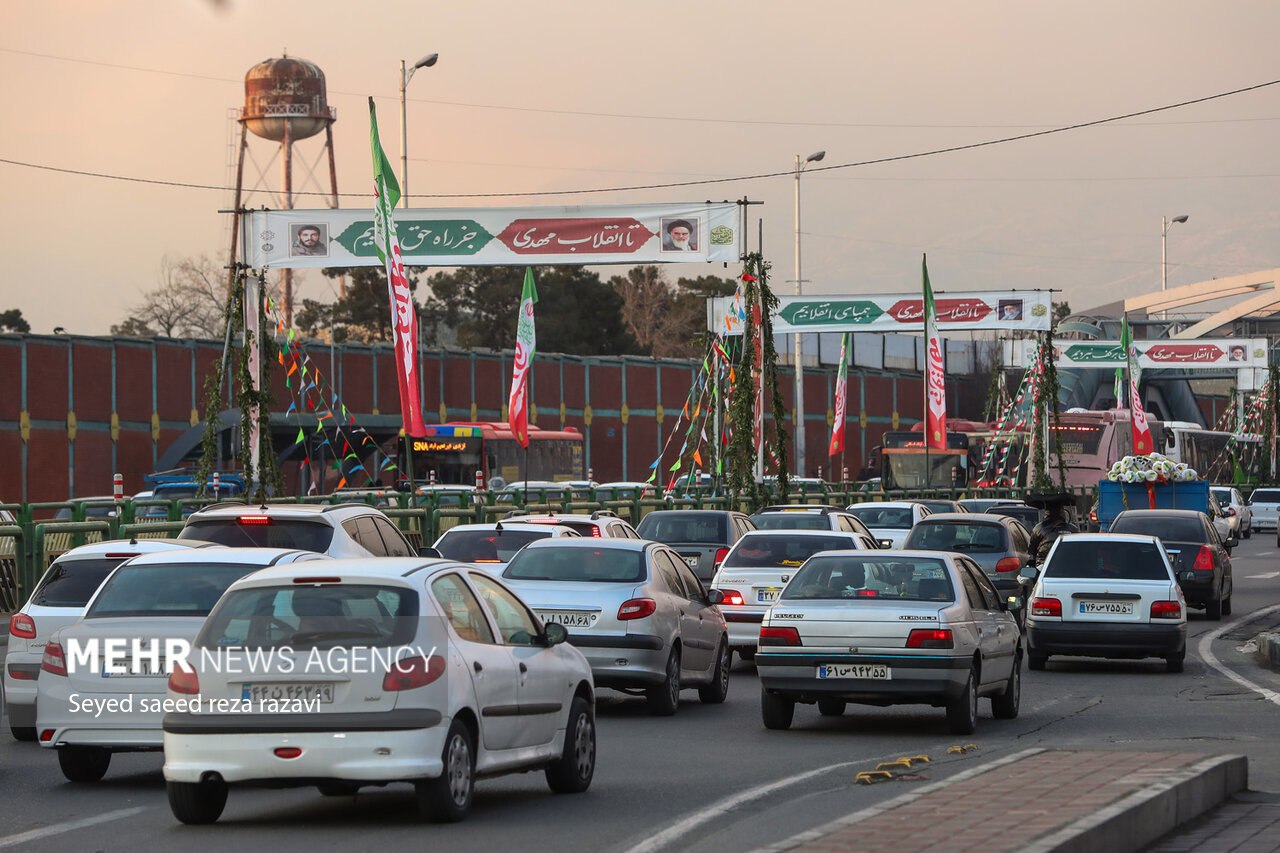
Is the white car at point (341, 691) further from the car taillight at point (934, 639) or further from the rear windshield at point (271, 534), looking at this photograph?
the rear windshield at point (271, 534)

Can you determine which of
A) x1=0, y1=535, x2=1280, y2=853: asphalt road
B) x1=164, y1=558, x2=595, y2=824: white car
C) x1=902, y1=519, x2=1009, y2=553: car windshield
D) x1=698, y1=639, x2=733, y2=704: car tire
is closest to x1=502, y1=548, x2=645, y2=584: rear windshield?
x1=0, y1=535, x2=1280, y2=853: asphalt road

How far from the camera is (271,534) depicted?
16.3 meters

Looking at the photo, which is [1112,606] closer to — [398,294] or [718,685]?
[718,685]

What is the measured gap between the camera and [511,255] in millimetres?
35375

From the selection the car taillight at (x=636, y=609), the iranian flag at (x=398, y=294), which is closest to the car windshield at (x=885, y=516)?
the iranian flag at (x=398, y=294)

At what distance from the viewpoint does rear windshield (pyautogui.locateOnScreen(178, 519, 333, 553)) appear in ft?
53.3

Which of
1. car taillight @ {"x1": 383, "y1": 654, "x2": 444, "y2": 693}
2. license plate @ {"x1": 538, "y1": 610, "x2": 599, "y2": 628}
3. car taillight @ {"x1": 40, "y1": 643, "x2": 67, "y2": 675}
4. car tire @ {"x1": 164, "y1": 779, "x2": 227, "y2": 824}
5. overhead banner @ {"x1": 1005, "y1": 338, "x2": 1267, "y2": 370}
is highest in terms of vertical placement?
overhead banner @ {"x1": 1005, "y1": 338, "x2": 1267, "y2": 370}

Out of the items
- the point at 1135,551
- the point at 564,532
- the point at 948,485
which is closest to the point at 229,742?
the point at 564,532

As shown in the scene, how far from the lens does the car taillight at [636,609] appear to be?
15773mm

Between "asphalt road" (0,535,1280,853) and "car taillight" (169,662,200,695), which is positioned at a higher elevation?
"car taillight" (169,662,200,695)

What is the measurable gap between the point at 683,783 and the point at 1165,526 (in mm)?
18247

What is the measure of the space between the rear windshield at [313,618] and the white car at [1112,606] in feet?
39.9

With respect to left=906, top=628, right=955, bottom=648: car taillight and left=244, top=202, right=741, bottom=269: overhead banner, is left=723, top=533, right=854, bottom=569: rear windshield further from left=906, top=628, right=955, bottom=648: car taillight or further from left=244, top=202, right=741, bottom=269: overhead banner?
left=244, top=202, right=741, bottom=269: overhead banner

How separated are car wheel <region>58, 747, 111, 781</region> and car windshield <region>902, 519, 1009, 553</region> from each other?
15.1m
